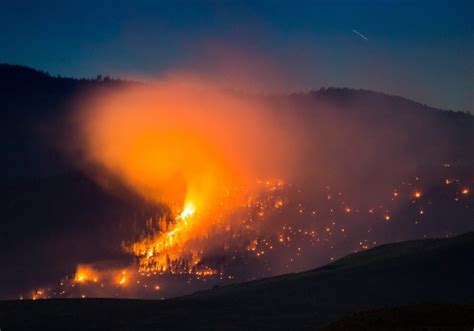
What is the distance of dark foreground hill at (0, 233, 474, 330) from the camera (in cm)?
2959

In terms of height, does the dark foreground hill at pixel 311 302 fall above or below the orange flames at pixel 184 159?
below

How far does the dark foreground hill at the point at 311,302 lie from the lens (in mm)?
29594

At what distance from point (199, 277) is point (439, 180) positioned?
3573cm

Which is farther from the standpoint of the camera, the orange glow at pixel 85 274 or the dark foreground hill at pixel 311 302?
the orange glow at pixel 85 274

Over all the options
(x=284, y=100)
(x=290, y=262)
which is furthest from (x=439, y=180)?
(x=284, y=100)

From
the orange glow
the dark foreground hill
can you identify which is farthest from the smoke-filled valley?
the dark foreground hill

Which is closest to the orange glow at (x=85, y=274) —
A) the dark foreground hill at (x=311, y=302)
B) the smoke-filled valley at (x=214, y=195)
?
the smoke-filled valley at (x=214, y=195)

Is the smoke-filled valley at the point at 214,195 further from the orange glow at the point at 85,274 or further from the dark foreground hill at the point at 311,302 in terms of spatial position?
the dark foreground hill at the point at 311,302

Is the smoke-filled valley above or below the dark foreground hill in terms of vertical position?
above

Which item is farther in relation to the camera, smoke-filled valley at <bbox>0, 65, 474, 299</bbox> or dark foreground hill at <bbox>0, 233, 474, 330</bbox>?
smoke-filled valley at <bbox>0, 65, 474, 299</bbox>

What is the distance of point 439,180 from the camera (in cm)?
8725

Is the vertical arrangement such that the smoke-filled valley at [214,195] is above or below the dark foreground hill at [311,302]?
above

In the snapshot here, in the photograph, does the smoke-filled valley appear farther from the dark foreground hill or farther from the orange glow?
the dark foreground hill

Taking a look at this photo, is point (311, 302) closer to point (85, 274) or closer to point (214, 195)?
point (85, 274)
